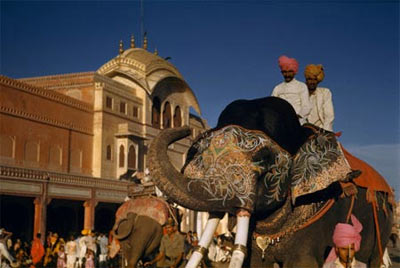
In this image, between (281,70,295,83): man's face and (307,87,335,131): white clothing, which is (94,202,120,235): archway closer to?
(307,87,335,131): white clothing

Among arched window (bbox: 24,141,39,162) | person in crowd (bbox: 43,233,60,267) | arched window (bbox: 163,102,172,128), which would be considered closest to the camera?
person in crowd (bbox: 43,233,60,267)

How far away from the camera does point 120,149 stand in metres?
28.2

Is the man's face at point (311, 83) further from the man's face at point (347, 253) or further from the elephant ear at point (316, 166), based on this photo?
the man's face at point (347, 253)

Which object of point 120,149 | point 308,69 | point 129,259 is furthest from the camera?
point 120,149

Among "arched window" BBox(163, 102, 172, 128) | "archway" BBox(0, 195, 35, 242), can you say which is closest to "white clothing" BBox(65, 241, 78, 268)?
"archway" BBox(0, 195, 35, 242)

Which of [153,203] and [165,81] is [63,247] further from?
[165,81]

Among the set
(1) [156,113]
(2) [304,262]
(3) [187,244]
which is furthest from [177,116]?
(2) [304,262]

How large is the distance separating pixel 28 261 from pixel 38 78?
52.1 feet

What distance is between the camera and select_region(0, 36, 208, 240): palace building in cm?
2038

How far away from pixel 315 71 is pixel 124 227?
19.2 feet

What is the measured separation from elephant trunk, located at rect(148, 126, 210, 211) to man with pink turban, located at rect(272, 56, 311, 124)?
140 centimetres

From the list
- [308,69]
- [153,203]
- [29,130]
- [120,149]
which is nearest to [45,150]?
[29,130]

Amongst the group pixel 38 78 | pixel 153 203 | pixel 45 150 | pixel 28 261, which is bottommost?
pixel 28 261

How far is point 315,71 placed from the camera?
16.3ft
